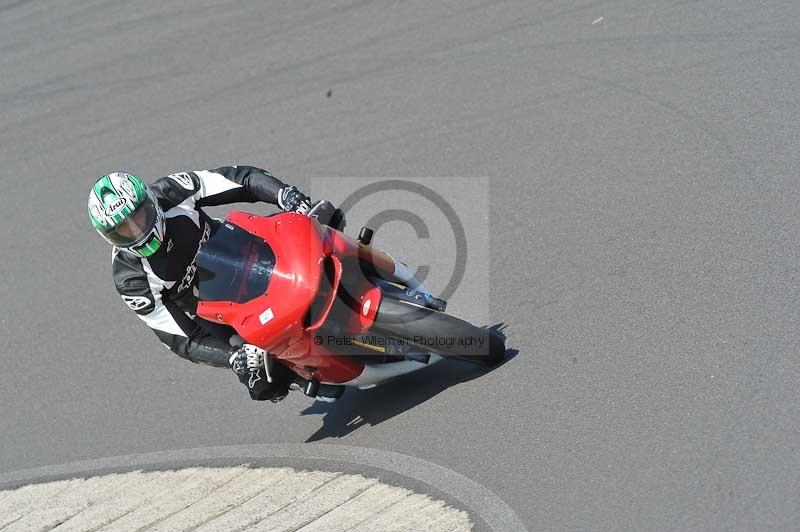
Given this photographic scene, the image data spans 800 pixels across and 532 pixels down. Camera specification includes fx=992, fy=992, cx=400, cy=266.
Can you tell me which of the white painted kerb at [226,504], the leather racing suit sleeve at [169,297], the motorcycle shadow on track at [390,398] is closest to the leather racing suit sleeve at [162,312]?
the leather racing suit sleeve at [169,297]

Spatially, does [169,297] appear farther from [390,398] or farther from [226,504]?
[390,398]

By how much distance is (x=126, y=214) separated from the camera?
5.72 metres

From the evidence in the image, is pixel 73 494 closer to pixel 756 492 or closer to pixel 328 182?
pixel 328 182

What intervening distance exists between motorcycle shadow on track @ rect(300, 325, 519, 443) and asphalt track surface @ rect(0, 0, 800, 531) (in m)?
0.02

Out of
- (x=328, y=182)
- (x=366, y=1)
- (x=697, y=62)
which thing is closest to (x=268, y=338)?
(x=328, y=182)

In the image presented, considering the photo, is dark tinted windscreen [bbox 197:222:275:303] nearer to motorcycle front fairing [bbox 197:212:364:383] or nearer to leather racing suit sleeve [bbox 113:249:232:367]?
motorcycle front fairing [bbox 197:212:364:383]

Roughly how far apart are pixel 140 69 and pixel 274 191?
565cm

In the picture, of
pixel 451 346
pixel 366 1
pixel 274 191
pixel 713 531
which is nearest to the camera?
pixel 713 531

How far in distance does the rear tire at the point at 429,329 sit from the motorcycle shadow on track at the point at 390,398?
36 centimetres

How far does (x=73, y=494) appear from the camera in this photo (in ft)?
21.2

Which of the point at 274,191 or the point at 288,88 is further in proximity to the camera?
the point at 288,88

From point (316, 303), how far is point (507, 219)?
2.56 metres

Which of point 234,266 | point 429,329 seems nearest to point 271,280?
point 234,266

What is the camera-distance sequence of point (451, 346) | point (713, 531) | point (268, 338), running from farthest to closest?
1. point (451, 346)
2. point (268, 338)
3. point (713, 531)
